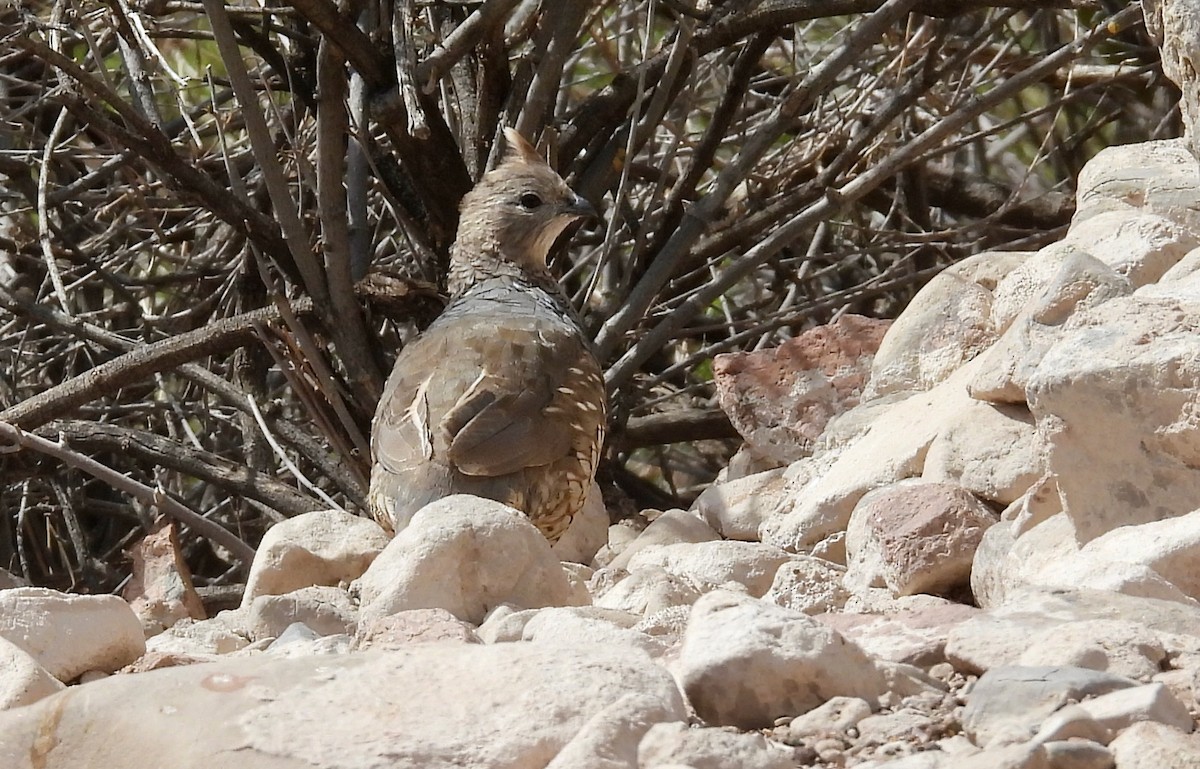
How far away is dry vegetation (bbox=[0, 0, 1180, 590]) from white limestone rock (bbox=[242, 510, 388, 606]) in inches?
47.2

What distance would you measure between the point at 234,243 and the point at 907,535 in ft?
16.3

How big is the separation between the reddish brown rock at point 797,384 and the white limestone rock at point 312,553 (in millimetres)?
1378

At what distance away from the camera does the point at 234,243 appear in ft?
26.7

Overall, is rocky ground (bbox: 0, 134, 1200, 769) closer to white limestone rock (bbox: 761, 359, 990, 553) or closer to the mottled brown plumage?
white limestone rock (bbox: 761, 359, 990, 553)

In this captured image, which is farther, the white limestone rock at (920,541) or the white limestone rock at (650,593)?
the white limestone rock at (920,541)

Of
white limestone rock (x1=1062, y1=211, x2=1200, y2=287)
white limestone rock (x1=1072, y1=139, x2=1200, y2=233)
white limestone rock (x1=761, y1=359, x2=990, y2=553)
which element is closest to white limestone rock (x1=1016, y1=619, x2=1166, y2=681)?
white limestone rock (x1=761, y1=359, x2=990, y2=553)

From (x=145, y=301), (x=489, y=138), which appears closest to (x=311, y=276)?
(x=489, y=138)

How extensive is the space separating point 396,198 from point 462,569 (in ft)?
12.3

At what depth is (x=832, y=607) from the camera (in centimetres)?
373

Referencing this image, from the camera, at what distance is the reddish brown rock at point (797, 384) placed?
5.87 metres

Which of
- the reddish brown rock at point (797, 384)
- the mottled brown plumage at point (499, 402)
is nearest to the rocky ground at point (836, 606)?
the reddish brown rock at point (797, 384)

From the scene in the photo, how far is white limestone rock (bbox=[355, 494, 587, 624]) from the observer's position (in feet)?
12.0

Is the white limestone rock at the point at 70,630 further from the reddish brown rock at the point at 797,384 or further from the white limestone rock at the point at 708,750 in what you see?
the reddish brown rock at the point at 797,384

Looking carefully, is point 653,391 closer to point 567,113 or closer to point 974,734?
point 567,113
